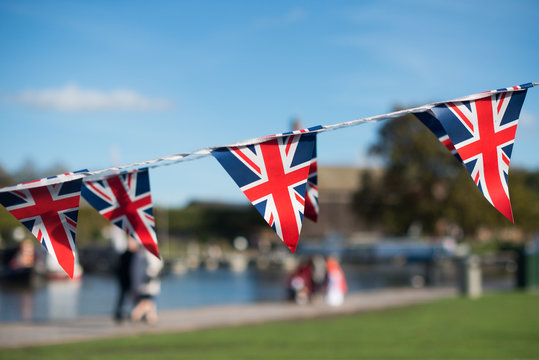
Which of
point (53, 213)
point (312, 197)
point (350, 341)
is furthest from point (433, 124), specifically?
point (350, 341)

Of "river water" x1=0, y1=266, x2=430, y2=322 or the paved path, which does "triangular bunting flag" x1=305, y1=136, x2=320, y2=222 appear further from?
"river water" x1=0, y1=266, x2=430, y2=322

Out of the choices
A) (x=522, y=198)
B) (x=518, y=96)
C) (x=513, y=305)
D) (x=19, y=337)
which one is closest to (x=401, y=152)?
(x=522, y=198)

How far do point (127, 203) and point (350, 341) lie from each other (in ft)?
25.9

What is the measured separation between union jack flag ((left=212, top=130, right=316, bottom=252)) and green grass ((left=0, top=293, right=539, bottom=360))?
645cm

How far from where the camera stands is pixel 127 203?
4.43 metres

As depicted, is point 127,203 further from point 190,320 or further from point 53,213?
point 190,320

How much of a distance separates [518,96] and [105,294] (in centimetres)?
2306

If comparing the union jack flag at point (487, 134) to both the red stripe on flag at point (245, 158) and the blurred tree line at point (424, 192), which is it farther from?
the blurred tree line at point (424, 192)

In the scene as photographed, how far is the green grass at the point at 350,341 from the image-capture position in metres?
9.97

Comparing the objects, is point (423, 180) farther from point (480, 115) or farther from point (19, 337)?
point (480, 115)

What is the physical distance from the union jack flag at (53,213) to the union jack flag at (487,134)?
2.30 metres

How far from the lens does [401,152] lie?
56000 mm

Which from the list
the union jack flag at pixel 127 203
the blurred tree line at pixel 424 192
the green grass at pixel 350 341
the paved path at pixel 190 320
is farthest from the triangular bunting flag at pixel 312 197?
the blurred tree line at pixel 424 192

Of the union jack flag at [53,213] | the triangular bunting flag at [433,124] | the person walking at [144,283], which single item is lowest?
the person walking at [144,283]
